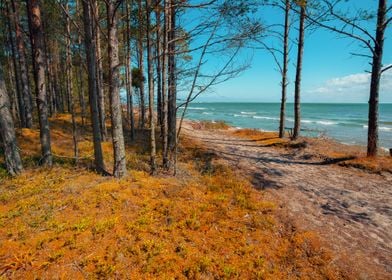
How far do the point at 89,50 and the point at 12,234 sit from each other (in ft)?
13.9

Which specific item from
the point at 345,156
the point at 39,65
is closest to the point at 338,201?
the point at 345,156

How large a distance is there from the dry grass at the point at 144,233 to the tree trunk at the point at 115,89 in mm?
493

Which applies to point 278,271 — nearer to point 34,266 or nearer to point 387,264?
point 387,264

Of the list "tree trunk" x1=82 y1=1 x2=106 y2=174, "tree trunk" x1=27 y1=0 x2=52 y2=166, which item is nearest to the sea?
"tree trunk" x1=82 y1=1 x2=106 y2=174

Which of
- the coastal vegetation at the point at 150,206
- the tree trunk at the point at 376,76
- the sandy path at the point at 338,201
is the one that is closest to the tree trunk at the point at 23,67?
the coastal vegetation at the point at 150,206

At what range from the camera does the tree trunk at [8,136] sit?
5227 millimetres

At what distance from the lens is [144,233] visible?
3738 millimetres

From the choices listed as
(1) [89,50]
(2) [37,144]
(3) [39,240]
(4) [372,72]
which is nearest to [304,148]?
(4) [372,72]

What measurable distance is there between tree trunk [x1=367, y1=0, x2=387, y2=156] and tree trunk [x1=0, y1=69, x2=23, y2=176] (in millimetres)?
10022

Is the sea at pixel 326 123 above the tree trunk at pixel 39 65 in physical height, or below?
below

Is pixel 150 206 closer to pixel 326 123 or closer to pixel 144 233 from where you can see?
pixel 144 233

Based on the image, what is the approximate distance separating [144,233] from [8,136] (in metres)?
4.21

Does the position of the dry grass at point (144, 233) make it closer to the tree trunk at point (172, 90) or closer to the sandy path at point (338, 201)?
the sandy path at point (338, 201)

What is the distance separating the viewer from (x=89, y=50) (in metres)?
5.70
